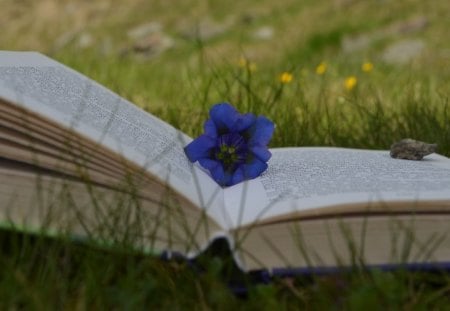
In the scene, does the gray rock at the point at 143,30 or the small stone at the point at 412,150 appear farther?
the gray rock at the point at 143,30

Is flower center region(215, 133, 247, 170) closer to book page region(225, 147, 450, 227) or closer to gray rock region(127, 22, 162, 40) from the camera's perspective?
book page region(225, 147, 450, 227)

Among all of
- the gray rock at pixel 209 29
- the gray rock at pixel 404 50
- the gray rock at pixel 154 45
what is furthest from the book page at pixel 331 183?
the gray rock at pixel 209 29

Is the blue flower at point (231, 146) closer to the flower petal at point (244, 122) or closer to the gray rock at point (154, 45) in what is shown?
the flower petal at point (244, 122)

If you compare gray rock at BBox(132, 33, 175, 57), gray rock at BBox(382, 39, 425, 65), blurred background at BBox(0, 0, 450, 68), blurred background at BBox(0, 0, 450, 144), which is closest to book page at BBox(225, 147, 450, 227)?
blurred background at BBox(0, 0, 450, 144)

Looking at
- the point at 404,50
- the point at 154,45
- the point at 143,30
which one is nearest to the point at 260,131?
the point at 404,50

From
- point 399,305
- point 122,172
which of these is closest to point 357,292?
point 399,305

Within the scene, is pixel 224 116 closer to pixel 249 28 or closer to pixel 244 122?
pixel 244 122
